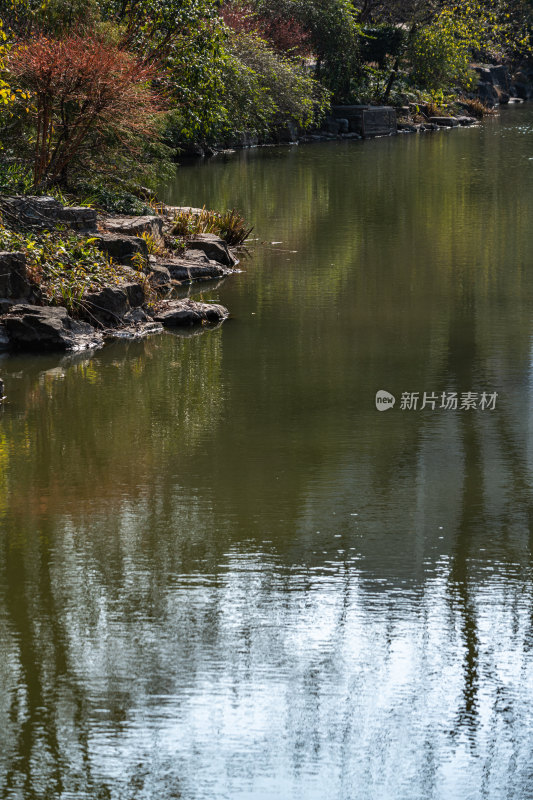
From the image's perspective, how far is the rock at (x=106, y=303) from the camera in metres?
10.4

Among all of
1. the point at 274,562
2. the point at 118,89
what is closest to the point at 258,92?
the point at 118,89

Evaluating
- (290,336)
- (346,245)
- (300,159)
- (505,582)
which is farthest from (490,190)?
(505,582)

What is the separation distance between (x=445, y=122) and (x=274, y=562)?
3294cm

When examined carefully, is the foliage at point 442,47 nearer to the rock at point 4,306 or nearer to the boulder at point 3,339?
the rock at point 4,306

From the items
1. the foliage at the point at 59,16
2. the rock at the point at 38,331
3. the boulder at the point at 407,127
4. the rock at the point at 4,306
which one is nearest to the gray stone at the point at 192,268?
the rock at the point at 4,306

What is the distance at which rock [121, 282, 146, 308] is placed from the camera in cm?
1072

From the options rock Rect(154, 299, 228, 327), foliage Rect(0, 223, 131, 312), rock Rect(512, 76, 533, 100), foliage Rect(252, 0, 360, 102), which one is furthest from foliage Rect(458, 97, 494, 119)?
rock Rect(154, 299, 228, 327)

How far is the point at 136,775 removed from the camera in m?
3.67

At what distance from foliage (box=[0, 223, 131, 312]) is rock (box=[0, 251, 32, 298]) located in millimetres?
197

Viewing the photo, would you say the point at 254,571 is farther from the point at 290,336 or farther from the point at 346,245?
the point at 346,245

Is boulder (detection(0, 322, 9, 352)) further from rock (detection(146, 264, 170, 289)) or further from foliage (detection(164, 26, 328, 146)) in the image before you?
foliage (detection(164, 26, 328, 146))

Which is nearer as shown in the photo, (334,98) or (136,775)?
(136,775)

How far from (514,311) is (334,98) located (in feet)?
84.4

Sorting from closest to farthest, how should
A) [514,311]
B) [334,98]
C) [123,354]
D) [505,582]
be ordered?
[505,582]
[123,354]
[514,311]
[334,98]
